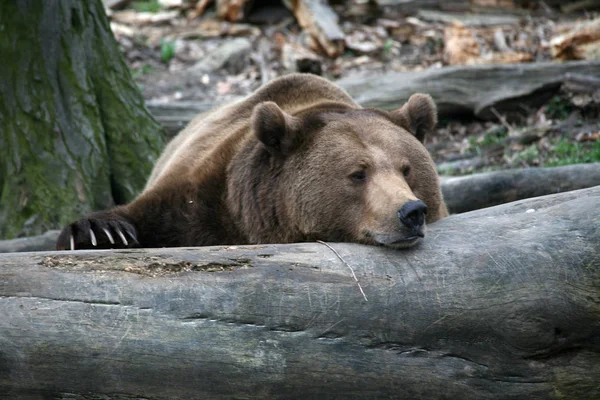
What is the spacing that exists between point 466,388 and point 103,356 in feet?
5.14

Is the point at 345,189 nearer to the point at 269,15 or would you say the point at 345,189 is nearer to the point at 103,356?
the point at 103,356

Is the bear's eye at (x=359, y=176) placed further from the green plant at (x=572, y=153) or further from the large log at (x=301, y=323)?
the green plant at (x=572, y=153)

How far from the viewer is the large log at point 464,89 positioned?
9672 mm

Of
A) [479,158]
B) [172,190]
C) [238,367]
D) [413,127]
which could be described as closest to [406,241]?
[238,367]

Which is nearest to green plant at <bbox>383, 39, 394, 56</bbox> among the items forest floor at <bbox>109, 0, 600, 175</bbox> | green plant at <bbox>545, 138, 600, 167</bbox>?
forest floor at <bbox>109, 0, 600, 175</bbox>

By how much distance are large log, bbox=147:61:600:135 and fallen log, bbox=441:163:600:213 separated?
272 cm

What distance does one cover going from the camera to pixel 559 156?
8172 millimetres

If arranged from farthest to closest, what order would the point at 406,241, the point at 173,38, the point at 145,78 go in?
the point at 173,38
the point at 145,78
the point at 406,241

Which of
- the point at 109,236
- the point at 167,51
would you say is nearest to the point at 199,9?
the point at 167,51

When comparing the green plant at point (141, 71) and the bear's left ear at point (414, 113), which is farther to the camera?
the green plant at point (141, 71)

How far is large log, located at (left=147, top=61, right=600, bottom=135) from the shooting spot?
31.7 ft

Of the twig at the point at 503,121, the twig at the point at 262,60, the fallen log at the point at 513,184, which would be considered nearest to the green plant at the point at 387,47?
the twig at the point at 262,60

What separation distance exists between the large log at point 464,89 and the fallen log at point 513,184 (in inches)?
107

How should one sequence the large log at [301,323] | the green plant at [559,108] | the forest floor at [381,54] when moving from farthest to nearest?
1. the green plant at [559,108]
2. the forest floor at [381,54]
3. the large log at [301,323]
